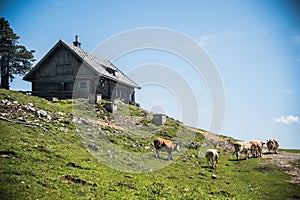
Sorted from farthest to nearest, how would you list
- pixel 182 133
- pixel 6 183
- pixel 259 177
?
pixel 182 133 → pixel 259 177 → pixel 6 183

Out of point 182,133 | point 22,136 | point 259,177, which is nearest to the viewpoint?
point 22,136

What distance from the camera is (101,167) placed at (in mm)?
14281

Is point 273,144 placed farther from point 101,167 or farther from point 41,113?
point 41,113

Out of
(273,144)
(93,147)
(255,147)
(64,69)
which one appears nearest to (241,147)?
(255,147)

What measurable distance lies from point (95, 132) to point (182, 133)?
14.8 m

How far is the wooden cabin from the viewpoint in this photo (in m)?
40.8

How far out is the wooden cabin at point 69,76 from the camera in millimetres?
40781

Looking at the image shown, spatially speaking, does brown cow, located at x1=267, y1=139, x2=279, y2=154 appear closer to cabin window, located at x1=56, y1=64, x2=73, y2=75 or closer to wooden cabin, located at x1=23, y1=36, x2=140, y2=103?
wooden cabin, located at x1=23, y1=36, x2=140, y2=103

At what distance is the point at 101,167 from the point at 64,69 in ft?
106

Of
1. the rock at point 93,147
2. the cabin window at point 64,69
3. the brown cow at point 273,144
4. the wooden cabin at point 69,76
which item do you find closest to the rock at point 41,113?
the rock at point 93,147

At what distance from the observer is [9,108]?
20.5 metres

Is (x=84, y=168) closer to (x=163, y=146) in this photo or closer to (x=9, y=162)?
(x=9, y=162)

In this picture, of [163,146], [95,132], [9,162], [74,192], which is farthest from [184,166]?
[9,162]

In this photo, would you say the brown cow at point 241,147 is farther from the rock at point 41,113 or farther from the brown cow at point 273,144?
the rock at point 41,113
